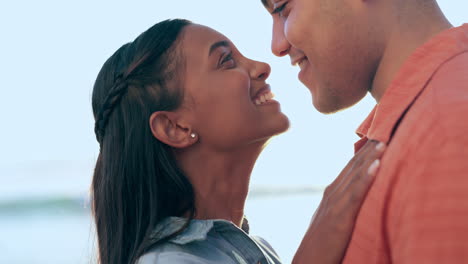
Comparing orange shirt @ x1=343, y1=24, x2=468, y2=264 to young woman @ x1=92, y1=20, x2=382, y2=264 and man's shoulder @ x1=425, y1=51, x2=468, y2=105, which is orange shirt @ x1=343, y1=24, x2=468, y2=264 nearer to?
man's shoulder @ x1=425, y1=51, x2=468, y2=105

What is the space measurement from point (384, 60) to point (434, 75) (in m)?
0.32

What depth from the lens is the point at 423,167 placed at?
116cm

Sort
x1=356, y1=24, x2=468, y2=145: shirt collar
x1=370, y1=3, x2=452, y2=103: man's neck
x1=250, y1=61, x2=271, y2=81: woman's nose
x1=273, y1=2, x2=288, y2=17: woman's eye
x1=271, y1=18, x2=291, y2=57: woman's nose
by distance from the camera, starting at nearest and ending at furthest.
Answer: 1. x1=356, y1=24, x2=468, y2=145: shirt collar
2. x1=370, y1=3, x2=452, y2=103: man's neck
3. x1=273, y1=2, x2=288, y2=17: woman's eye
4. x1=271, y1=18, x2=291, y2=57: woman's nose
5. x1=250, y1=61, x2=271, y2=81: woman's nose

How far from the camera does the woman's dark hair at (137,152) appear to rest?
2102 mm

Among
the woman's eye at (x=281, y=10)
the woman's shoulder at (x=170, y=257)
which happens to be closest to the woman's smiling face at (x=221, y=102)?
the woman's eye at (x=281, y=10)

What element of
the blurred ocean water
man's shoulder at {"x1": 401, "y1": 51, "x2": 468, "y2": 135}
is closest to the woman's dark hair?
the blurred ocean water

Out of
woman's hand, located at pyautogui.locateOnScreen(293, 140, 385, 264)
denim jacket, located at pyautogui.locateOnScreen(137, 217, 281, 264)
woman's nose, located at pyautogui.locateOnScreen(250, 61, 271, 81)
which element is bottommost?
denim jacket, located at pyautogui.locateOnScreen(137, 217, 281, 264)

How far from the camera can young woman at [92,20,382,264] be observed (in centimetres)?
210

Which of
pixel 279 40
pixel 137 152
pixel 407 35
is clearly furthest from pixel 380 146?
pixel 137 152

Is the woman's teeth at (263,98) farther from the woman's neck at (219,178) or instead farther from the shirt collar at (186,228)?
the shirt collar at (186,228)

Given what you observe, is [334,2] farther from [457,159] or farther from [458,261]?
[458,261]

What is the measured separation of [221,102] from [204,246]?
1.75 feet

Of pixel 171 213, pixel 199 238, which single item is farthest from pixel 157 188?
pixel 199 238

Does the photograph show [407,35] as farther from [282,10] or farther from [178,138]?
[178,138]
